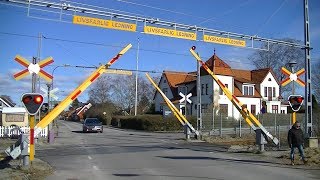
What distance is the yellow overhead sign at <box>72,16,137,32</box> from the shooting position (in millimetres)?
19500

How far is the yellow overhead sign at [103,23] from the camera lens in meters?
19.5

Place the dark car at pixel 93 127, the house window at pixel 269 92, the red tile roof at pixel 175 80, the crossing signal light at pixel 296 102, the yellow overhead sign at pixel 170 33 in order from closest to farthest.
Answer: the crossing signal light at pixel 296 102 → the yellow overhead sign at pixel 170 33 → the dark car at pixel 93 127 → the house window at pixel 269 92 → the red tile roof at pixel 175 80

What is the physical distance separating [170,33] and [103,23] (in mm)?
3683

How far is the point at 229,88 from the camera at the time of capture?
223ft

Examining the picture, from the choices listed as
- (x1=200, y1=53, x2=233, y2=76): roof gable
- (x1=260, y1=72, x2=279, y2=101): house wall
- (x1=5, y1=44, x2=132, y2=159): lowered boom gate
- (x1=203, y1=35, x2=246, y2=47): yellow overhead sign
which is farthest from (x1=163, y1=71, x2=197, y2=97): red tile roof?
(x1=5, y1=44, x2=132, y2=159): lowered boom gate

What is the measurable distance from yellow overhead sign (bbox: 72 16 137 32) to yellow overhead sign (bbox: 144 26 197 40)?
780 millimetres

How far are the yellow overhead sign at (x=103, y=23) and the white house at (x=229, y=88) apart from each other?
43.3 m

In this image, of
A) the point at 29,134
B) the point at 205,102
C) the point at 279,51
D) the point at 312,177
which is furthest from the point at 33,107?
the point at 279,51

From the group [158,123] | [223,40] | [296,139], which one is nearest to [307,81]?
[223,40]

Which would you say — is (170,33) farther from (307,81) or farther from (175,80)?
(175,80)

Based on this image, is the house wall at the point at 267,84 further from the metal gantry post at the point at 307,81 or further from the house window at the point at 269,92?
the metal gantry post at the point at 307,81

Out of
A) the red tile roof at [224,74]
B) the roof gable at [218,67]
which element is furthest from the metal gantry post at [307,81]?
the roof gable at [218,67]

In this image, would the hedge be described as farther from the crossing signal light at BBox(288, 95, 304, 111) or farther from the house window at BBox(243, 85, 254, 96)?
the crossing signal light at BBox(288, 95, 304, 111)

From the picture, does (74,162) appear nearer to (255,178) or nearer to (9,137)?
(255,178)
